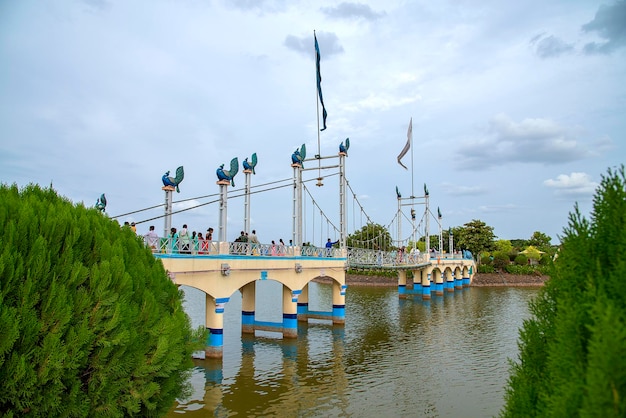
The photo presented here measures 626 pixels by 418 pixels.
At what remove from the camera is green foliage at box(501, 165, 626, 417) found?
245 centimetres

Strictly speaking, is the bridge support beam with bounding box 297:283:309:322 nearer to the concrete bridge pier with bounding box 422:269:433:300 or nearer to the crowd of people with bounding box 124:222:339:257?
the crowd of people with bounding box 124:222:339:257

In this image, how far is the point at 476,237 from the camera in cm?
6750

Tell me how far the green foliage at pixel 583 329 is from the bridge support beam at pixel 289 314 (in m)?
17.6

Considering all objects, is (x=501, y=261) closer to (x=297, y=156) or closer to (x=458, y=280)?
(x=458, y=280)

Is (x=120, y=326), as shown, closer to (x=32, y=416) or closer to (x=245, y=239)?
(x=32, y=416)

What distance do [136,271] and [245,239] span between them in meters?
12.9

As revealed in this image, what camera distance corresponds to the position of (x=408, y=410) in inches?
492

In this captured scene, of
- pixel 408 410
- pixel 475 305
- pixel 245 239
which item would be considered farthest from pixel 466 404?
pixel 475 305

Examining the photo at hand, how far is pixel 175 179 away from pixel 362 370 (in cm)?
914

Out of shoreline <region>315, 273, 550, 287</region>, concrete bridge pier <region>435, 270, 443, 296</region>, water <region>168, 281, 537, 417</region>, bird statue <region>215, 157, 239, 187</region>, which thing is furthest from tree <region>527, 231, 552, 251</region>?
bird statue <region>215, 157, 239, 187</region>

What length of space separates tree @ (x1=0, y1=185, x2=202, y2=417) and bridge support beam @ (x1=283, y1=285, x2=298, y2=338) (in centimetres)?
1454

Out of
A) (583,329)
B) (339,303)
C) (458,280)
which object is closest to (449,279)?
(458,280)

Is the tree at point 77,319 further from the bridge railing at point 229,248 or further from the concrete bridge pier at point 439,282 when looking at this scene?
the concrete bridge pier at point 439,282

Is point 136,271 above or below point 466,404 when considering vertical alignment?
above
